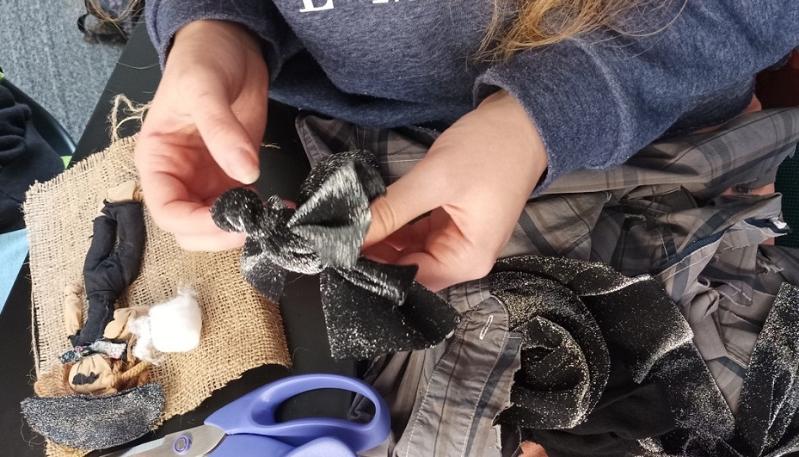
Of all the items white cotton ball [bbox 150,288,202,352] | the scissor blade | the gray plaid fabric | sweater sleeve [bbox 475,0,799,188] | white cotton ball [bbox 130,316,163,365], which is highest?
sweater sleeve [bbox 475,0,799,188]

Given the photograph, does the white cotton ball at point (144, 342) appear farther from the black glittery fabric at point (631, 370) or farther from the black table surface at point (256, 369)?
the black glittery fabric at point (631, 370)

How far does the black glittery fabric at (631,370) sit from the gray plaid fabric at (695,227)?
A: 2cm

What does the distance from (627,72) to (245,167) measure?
0.25 m

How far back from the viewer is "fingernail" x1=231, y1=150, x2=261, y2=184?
0.35 metres

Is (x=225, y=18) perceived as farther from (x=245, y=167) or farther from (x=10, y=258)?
(x=10, y=258)

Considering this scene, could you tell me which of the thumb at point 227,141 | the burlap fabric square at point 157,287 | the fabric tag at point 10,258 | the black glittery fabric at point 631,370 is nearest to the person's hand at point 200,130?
the thumb at point 227,141

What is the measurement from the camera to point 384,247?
44 cm

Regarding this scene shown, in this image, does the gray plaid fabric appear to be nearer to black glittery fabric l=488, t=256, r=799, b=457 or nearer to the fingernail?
black glittery fabric l=488, t=256, r=799, b=457

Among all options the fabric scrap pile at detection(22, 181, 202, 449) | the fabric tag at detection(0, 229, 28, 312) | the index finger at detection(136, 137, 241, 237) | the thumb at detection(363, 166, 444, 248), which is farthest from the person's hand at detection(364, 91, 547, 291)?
the fabric tag at detection(0, 229, 28, 312)

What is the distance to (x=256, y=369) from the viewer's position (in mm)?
520

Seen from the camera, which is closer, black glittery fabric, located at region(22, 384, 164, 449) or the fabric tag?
black glittery fabric, located at region(22, 384, 164, 449)

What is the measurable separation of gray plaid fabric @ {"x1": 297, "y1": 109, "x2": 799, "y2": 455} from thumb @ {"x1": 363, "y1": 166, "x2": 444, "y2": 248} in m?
0.15

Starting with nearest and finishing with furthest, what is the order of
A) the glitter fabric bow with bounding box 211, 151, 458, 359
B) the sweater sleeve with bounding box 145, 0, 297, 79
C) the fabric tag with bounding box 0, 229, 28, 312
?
the glitter fabric bow with bounding box 211, 151, 458, 359
the sweater sleeve with bounding box 145, 0, 297, 79
the fabric tag with bounding box 0, 229, 28, 312

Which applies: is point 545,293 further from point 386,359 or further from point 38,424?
point 38,424
